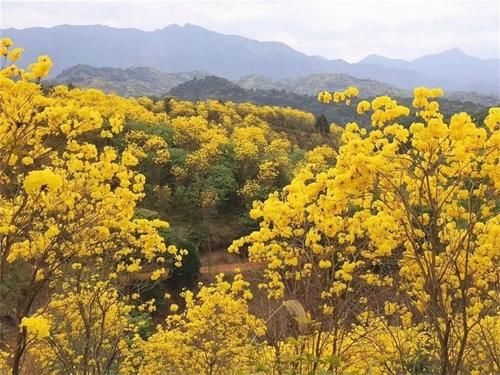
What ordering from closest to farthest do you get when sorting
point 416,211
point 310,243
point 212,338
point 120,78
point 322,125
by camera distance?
1. point 416,211
2. point 310,243
3. point 212,338
4. point 322,125
5. point 120,78

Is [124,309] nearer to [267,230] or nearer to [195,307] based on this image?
[195,307]

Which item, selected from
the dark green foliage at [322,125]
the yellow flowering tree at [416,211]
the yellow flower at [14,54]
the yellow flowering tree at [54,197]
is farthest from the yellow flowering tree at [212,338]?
the dark green foliage at [322,125]

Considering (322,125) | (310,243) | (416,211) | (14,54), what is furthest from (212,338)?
(322,125)

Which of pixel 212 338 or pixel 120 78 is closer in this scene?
pixel 212 338

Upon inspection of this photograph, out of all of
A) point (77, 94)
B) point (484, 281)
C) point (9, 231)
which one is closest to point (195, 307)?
point (9, 231)

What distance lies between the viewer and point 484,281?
5242mm

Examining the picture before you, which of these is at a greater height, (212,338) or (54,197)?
(54,197)

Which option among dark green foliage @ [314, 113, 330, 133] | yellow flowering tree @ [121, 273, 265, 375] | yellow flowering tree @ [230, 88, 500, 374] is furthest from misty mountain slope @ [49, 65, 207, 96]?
yellow flowering tree @ [230, 88, 500, 374]

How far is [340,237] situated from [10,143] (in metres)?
3.38

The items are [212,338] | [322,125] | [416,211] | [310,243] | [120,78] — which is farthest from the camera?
[120,78]

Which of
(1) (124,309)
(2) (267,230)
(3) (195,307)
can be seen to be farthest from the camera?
(3) (195,307)

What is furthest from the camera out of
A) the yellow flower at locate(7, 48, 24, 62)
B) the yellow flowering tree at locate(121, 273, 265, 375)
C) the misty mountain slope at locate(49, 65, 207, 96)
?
the misty mountain slope at locate(49, 65, 207, 96)

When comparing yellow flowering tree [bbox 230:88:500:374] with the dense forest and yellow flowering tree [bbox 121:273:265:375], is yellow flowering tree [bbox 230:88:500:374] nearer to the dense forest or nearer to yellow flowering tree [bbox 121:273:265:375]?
the dense forest

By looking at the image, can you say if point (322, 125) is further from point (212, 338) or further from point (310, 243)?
point (310, 243)
